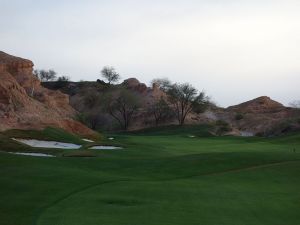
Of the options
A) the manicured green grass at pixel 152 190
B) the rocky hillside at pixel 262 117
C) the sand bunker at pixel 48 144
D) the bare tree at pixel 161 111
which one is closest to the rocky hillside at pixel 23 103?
the sand bunker at pixel 48 144

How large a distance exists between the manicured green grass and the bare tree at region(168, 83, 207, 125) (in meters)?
71.2

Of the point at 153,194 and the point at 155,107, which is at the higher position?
the point at 155,107

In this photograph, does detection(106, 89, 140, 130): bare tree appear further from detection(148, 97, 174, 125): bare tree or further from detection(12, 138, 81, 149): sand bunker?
detection(12, 138, 81, 149): sand bunker

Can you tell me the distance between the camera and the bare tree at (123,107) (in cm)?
10588

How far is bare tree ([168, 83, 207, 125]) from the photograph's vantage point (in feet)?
342

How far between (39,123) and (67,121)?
33.8ft

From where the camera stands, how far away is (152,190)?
68.0 feet

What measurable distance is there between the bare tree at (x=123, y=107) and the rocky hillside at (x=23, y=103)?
108 feet

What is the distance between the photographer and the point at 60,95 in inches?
3113

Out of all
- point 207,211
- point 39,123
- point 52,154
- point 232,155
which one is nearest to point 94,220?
point 207,211

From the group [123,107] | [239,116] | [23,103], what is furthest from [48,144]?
[239,116]

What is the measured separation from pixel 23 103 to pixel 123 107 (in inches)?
2013

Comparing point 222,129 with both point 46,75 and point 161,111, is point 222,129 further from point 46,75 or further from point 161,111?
point 46,75

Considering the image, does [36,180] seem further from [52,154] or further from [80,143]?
[80,143]
